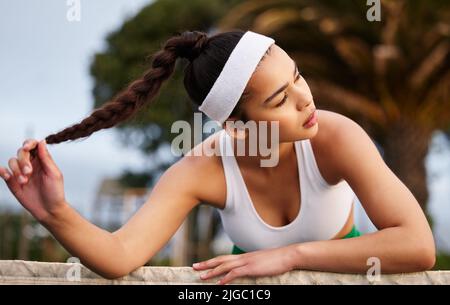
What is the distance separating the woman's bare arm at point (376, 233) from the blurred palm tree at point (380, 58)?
291 inches

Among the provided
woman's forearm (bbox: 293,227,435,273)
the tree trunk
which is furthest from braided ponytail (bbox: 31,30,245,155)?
the tree trunk

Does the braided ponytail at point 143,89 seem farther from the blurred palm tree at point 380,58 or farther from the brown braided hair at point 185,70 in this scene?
the blurred palm tree at point 380,58

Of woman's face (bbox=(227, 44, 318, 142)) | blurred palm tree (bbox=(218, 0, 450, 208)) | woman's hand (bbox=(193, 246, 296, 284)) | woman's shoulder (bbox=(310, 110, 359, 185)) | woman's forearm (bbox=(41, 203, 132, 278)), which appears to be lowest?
woman's hand (bbox=(193, 246, 296, 284))

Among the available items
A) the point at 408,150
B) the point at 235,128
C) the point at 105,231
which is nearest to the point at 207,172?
the point at 235,128

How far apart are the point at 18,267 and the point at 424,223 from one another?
1.29 m

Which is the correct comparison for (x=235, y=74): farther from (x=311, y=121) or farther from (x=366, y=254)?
(x=366, y=254)

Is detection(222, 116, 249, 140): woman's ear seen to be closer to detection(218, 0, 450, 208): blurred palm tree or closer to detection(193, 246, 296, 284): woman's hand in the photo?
detection(193, 246, 296, 284): woman's hand

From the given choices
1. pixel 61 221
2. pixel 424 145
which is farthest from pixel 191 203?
pixel 424 145

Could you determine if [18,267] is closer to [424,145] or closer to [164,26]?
[424,145]

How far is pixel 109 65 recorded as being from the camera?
1827 centimetres

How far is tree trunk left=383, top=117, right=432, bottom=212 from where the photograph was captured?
10.6m

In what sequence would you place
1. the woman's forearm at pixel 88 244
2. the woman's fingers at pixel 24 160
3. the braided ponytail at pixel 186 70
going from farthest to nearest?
the braided ponytail at pixel 186 70, the woman's forearm at pixel 88 244, the woman's fingers at pixel 24 160

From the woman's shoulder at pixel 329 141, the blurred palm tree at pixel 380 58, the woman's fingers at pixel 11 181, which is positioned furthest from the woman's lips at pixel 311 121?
the blurred palm tree at pixel 380 58

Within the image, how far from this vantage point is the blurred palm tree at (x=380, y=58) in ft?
32.0
